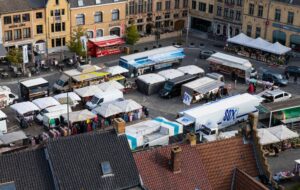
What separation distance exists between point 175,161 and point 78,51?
40763 mm

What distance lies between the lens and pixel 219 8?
86062 mm

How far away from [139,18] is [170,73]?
20.4 metres

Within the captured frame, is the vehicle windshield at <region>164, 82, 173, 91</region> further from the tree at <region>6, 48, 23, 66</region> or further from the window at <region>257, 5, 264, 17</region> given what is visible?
the window at <region>257, 5, 264, 17</region>

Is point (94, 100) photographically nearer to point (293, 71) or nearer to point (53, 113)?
point (53, 113)

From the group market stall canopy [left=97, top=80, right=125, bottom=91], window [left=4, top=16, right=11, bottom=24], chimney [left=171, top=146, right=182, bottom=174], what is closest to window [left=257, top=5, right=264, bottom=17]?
market stall canopy [left=97, top=80, right=125, bottom=91]

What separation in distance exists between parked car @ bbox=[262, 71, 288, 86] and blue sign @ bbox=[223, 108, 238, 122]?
1312cm

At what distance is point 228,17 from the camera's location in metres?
85.3

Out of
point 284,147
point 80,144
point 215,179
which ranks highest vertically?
point 80,144

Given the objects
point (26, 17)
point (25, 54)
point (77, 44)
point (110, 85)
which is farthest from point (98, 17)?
point (110, 85)

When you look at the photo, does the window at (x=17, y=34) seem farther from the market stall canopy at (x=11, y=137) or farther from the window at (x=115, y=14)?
the market stall canopy at (x=11, y=137)

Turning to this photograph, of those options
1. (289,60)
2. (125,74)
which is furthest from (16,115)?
(289,60)

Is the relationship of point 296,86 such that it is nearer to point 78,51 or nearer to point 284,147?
point 284,147

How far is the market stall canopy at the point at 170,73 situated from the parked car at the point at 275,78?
1077cm

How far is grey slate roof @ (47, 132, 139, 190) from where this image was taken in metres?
32.2
